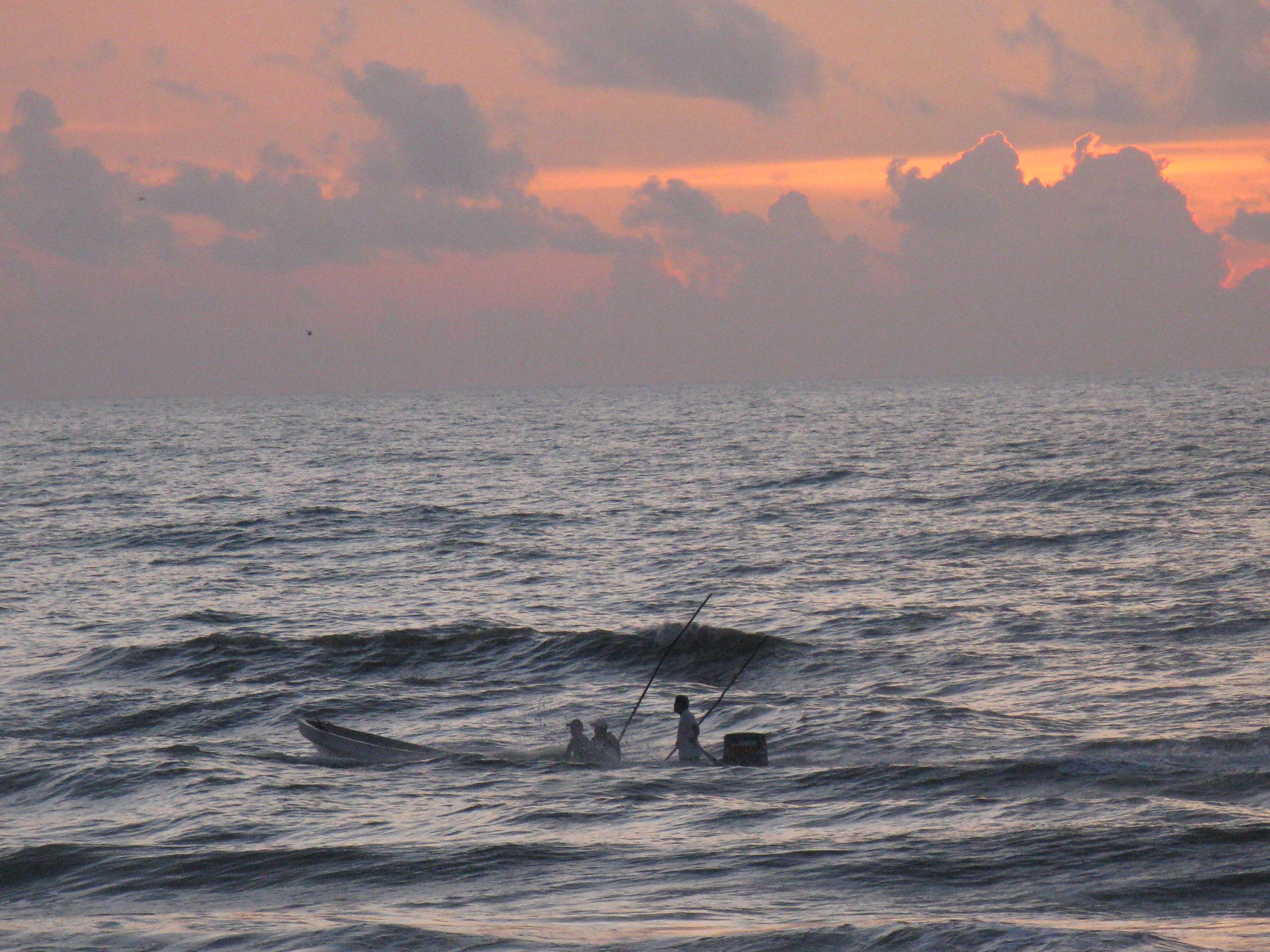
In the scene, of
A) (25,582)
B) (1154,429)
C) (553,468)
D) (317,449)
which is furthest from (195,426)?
(25,582)

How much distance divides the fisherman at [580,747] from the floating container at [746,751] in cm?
206

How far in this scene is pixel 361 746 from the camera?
20359 mm

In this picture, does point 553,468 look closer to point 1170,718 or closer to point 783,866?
point 1170,718

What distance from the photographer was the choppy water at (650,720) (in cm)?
1386

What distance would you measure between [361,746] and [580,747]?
3.35 m

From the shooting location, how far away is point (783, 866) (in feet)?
48.6

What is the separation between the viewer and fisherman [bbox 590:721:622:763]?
20.2 meters

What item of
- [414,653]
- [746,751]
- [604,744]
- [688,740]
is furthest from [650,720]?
[414,653]

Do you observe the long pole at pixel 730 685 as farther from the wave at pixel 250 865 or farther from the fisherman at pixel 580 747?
the wave at pixel 250 865

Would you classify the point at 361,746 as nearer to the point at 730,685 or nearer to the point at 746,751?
the point at 746,751

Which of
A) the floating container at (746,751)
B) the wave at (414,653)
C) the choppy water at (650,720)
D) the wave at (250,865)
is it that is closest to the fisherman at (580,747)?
the choppy water at (650,720)

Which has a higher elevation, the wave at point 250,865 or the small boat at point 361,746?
the small boat at point 361,746

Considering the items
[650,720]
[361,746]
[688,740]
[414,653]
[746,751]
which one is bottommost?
[650,720]

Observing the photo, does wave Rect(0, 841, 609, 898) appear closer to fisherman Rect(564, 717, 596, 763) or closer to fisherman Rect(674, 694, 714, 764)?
fisherman Rect(564, 717, 596, 763)
